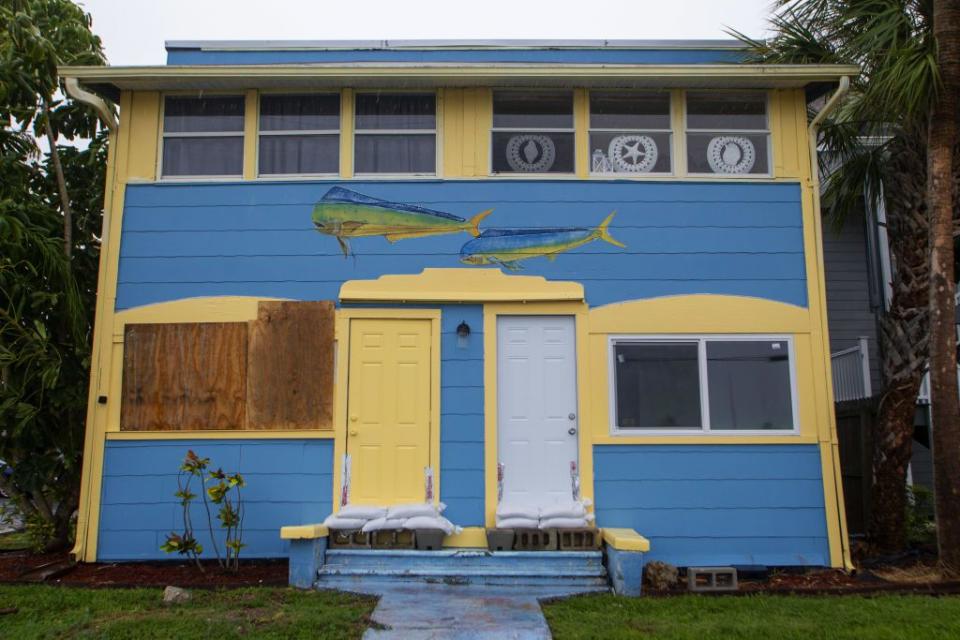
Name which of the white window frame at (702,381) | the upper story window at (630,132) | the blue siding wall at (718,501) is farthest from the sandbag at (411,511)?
the upper story window at (630,132)

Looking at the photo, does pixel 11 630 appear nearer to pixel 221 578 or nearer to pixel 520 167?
pixel 221 578

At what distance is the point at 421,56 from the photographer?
343 inches

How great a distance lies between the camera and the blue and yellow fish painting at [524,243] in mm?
7777

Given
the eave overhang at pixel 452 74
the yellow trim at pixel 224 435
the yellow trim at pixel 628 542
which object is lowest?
the yellow trim at pixel 628 542

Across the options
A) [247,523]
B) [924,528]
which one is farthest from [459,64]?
[924,528]

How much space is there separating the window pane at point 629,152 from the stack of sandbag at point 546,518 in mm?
3438

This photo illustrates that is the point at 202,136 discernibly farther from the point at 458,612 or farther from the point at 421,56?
the point at 458,612

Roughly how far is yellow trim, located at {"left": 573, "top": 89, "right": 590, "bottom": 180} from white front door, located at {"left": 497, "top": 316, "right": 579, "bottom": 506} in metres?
1.57

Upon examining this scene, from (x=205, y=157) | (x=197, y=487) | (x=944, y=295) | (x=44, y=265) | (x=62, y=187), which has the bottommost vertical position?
(x=197, y=487)

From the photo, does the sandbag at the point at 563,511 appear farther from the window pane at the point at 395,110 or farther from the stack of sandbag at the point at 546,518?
the window pane at the point at 395,110

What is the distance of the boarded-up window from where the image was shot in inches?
297

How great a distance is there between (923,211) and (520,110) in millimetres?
4250

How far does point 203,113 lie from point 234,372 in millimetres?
2765

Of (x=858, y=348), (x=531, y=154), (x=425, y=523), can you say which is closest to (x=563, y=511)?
(x=425, y=523)
